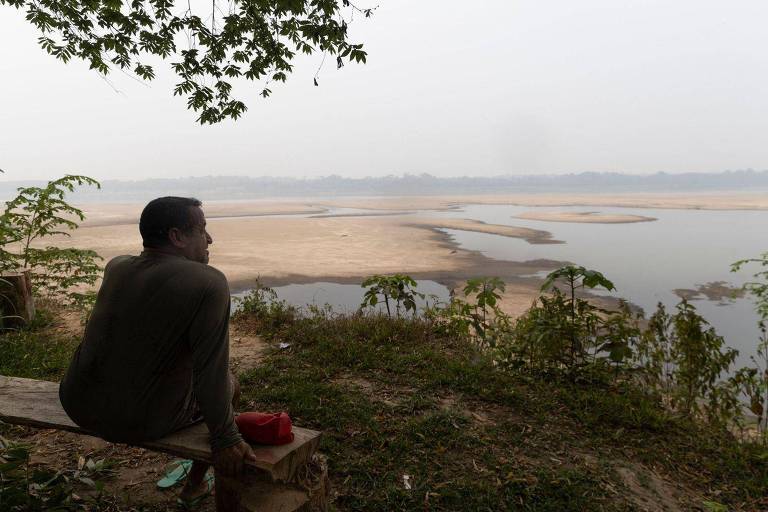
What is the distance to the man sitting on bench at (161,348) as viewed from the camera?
2150 mm

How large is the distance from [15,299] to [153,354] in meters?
5.50

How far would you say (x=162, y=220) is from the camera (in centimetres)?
228

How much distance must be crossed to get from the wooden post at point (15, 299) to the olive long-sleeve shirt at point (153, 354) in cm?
487

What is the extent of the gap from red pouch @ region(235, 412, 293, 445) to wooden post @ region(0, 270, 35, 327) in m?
5.59

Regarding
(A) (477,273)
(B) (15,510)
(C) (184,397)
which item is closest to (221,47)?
(C) (184,397)

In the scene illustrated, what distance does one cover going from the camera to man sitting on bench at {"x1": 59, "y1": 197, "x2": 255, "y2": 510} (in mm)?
2150

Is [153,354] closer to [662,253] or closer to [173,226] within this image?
[173,226]

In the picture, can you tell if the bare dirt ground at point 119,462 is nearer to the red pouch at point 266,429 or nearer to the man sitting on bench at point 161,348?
the man sitting on bench at point 161,348

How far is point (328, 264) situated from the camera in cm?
2111

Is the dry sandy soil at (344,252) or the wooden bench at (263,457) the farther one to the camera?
the dry sandy soil at (344,252)

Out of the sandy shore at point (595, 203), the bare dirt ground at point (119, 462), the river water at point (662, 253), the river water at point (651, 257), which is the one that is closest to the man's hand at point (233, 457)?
the bare dirt ground at point (119, 462)

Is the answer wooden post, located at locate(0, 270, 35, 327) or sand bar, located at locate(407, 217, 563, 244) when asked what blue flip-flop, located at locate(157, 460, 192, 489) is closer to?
wooden post, located at locate(0, 270, 35, 327)

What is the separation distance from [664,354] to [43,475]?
6.13m

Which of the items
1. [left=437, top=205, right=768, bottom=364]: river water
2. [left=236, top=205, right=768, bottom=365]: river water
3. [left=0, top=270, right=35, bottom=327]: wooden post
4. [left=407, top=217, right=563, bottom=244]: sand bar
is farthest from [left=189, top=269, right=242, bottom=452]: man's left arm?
[left=407, top=217, right=563, bottom=244]: sand bar
